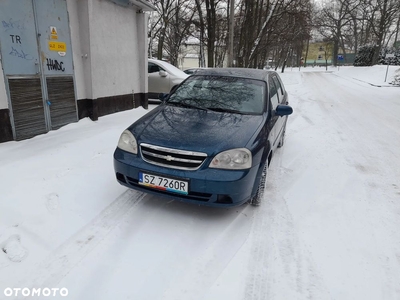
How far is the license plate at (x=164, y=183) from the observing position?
9.03 ft

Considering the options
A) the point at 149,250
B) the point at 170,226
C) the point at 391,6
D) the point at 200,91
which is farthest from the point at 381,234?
the point at 391,6

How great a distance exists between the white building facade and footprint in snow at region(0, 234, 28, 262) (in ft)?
9.64

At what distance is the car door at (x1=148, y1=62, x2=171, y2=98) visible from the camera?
1051 cm

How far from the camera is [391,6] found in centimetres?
2927

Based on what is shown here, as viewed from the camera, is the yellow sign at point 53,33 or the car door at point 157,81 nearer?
the yellow sign at point 53,33

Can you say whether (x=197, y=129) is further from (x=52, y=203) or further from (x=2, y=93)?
(x=2, y=93)

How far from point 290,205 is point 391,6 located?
35.3 metres

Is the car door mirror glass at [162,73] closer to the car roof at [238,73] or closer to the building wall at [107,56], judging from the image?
the building wall at [107,56]

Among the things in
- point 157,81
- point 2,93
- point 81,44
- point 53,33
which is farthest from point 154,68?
point 2,93

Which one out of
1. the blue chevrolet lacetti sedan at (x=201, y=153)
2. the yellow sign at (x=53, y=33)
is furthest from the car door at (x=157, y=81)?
the blue chevrolet lacetti sedan at (x=201, y=153)

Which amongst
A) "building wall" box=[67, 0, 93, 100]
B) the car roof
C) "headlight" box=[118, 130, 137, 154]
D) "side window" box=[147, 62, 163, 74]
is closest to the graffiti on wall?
"building wall" box=[67, 0, 93, 100]

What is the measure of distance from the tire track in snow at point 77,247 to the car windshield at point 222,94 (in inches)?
59.0

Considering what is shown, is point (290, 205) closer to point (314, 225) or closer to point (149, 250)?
point (314, 225)

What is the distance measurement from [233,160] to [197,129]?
584 mm
